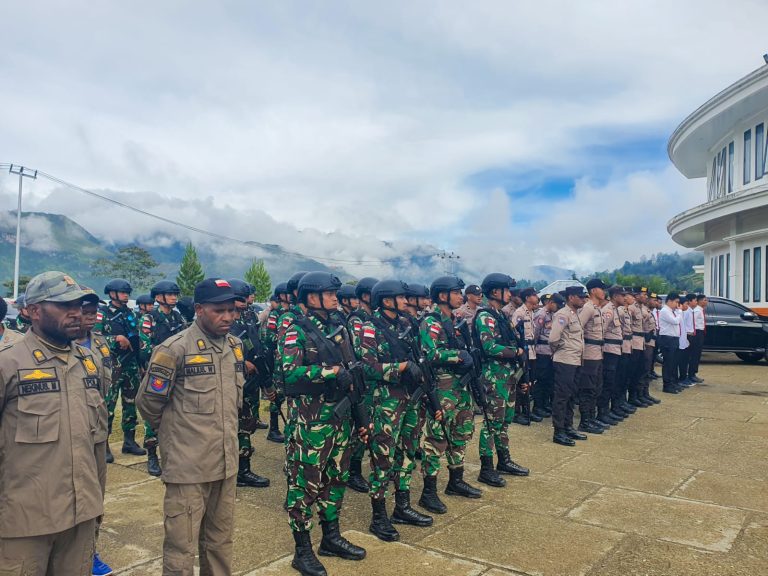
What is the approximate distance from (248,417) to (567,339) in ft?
13.0

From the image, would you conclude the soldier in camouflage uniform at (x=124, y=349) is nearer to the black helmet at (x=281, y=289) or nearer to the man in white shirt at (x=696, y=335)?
the black helmet at (x=281, y=289)

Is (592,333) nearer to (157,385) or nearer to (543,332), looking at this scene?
(543,332)

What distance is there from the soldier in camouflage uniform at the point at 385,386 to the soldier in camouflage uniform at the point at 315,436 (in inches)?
16.1

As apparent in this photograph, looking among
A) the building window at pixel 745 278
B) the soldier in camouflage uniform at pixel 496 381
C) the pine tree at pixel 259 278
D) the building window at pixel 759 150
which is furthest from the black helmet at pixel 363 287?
the pine tree at pixel 259 278

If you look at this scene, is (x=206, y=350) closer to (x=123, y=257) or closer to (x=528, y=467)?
(x=528, y=467)

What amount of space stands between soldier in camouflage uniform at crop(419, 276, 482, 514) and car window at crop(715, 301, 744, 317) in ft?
38.1

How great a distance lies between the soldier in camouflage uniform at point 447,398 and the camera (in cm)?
488

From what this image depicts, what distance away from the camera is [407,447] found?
15.5 ft

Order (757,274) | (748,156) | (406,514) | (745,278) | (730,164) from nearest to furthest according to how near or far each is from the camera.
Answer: (406,514) → (757,274) → (745,278) → (748,156) → (730,164)

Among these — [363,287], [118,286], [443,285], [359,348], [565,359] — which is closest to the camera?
[359,348]

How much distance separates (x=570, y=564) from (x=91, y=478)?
9.88ft

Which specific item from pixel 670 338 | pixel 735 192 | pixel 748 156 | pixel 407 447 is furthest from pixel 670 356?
pixel 748 156

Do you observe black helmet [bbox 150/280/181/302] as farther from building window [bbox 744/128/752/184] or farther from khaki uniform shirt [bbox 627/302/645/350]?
building window [bbox 744/128/752/184]

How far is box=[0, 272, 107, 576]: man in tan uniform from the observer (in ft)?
8.11
